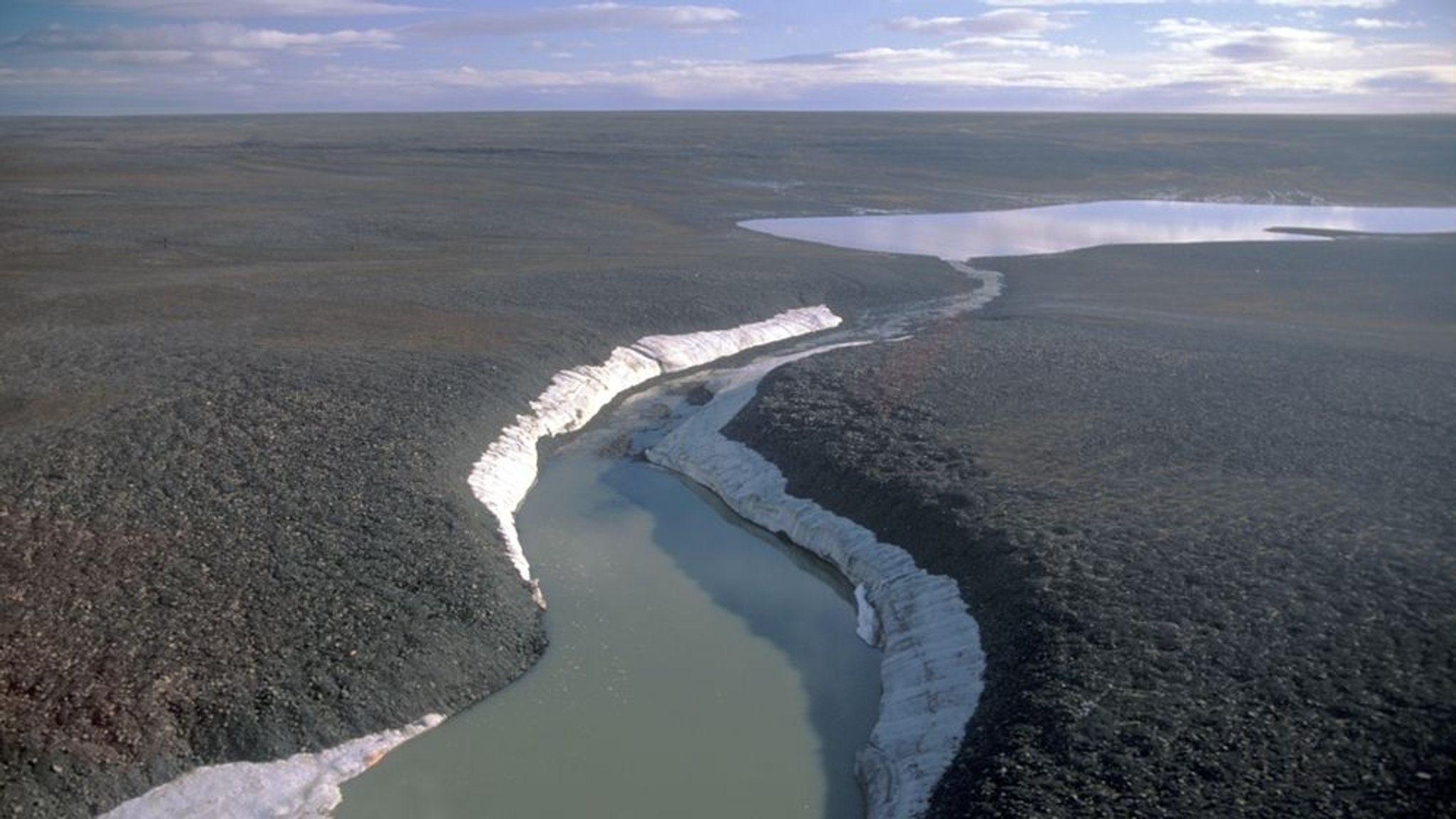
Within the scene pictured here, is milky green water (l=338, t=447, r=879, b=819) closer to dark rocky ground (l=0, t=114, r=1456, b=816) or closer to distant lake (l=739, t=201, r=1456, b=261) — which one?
dark rocky ground (l=0, t=114, r=1456, b=816)

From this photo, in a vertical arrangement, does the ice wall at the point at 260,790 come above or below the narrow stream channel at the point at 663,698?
above

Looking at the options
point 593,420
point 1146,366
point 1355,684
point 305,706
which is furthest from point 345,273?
point 1355,684

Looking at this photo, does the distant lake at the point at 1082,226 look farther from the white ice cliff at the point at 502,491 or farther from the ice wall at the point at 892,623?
the ice wall at the point at 892,623

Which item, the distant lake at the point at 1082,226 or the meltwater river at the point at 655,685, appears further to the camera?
the distant lake at the point at 1082,226

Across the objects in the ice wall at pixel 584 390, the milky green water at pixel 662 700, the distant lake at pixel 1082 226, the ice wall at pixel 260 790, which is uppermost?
the distant lake at pixel 1082 226

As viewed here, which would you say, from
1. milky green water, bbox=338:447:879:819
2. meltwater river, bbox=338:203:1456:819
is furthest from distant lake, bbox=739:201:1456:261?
milky green water, bbox=338:447:879:819

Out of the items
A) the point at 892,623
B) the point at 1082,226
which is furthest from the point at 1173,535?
the point at 1082,226

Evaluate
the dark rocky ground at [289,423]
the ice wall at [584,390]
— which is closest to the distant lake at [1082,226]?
the dark rocky ground at [289,423]
